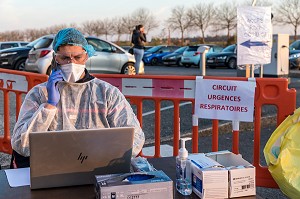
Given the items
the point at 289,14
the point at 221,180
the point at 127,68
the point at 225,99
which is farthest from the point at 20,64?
the point at 289,14

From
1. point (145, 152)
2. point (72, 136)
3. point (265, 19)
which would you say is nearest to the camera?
point (72, 136)

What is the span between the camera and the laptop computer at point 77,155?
6.04 ft

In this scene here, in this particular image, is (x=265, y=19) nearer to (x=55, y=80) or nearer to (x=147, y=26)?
(x=55, y=80)

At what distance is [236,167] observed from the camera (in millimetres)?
2064

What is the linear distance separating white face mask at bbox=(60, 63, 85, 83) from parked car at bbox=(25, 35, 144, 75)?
34.6ft

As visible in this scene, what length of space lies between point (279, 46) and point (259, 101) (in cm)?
1011

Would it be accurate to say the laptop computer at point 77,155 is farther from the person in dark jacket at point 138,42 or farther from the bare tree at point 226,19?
the bare tree at point 226,19

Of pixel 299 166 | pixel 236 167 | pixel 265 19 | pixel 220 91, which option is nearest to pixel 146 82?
pixel 220 91

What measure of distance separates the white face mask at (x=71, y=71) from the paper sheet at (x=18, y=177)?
643 millimetres

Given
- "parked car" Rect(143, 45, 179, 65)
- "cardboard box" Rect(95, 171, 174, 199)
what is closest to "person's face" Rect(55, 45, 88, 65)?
"cardboard box" Rect(95, 171, 174, 199)

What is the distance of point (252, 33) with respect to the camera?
6938mm

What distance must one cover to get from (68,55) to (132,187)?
1.23 meters

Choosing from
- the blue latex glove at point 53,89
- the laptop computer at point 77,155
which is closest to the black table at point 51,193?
the laptop computer at point 77,155

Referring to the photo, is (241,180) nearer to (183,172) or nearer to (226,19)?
(183,172)
